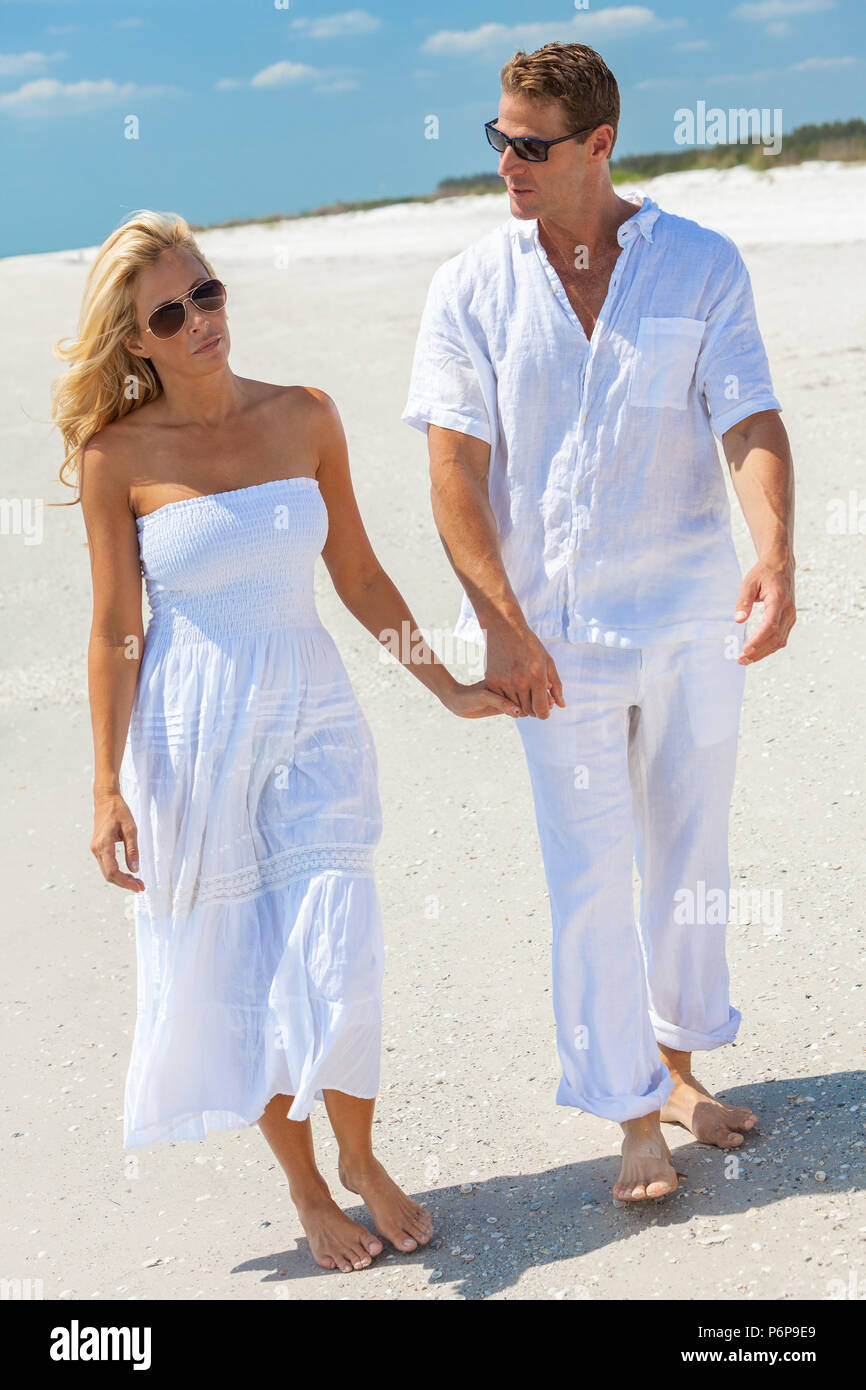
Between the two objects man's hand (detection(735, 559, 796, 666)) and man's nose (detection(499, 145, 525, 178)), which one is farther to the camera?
man's nose (detection(499, 145, 525, 178))

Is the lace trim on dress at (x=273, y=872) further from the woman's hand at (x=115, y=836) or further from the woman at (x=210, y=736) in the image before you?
the woman's hand at (x=115, y=836)

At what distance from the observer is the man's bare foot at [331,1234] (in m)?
3.34

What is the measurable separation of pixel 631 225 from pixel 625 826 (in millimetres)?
1349

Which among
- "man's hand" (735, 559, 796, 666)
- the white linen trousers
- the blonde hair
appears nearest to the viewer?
"man's hand" (735, 559, 796, 666)

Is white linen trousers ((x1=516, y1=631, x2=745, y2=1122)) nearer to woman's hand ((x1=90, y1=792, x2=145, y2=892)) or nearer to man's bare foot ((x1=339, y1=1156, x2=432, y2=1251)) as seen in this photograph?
man's bare foot ((x1=339, y1=1156, x2=432, y2=1251))

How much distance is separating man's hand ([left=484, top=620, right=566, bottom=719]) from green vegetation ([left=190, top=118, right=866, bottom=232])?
2726 centimetres

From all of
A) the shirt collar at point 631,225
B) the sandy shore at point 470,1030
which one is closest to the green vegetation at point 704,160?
the sandy shore at point 470,1030

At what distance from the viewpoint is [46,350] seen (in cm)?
1714

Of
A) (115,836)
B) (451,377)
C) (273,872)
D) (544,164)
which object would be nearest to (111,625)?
(115,836)

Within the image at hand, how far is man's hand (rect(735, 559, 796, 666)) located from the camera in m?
3.03

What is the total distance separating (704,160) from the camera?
30.7 metres

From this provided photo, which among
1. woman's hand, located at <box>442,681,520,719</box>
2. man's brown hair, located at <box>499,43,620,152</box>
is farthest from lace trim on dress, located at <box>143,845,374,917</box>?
man's brown hair, located at <box>499,43,620,152</box>
